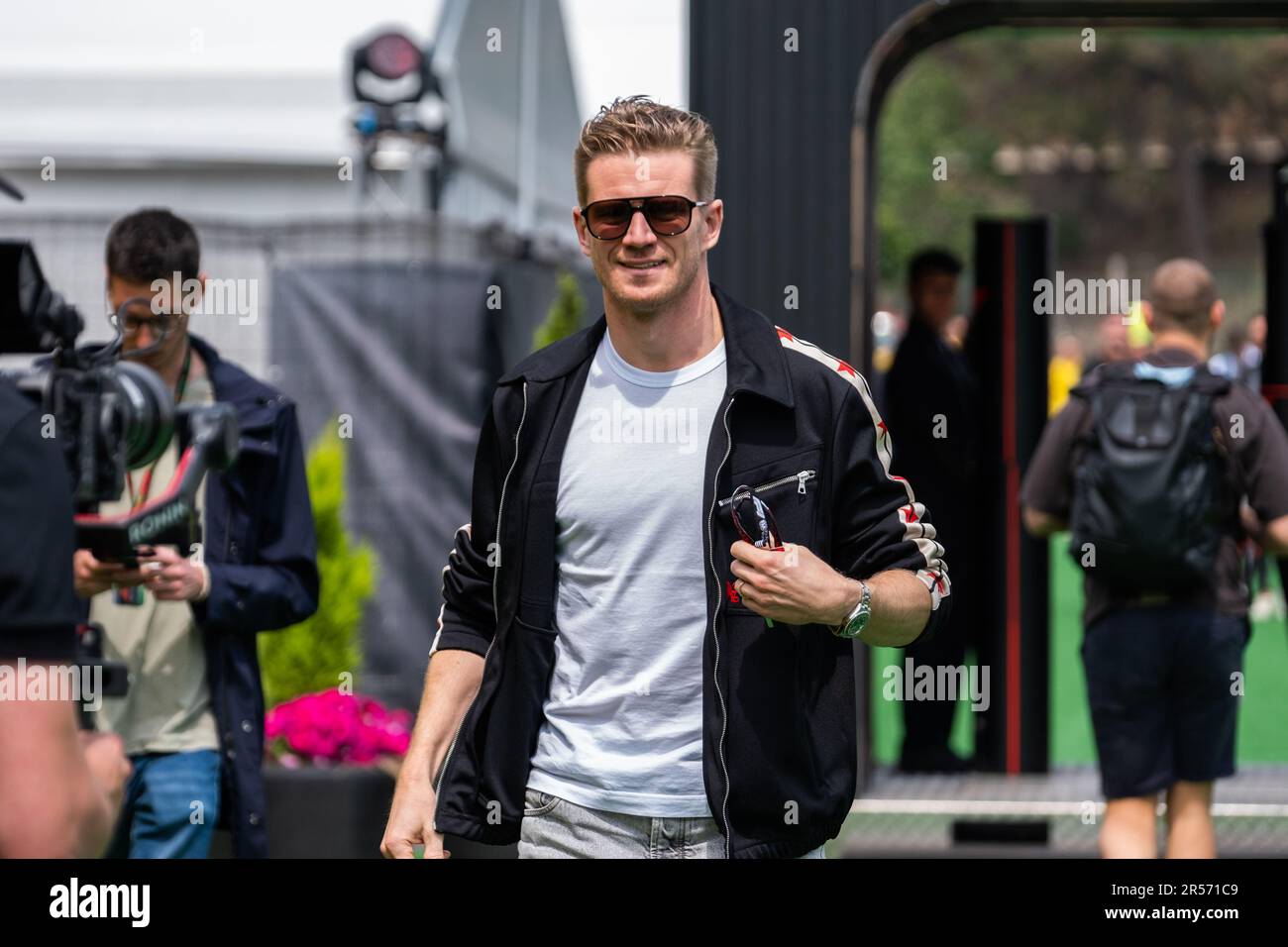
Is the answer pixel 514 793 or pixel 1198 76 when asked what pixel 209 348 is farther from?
pixel 1198 76

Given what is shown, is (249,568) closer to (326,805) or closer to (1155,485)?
(326,805)

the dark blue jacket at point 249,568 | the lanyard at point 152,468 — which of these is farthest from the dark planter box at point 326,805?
the lanyard at point 152,468

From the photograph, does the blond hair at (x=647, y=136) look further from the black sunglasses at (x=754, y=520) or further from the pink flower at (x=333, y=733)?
the pink flower at (x=333, y=733)

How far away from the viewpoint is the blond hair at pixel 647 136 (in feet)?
10.0

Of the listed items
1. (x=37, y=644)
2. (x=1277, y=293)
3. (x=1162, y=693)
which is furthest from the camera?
(x=1277, y=293)

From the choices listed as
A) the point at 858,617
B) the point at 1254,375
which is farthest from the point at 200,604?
the point at 1254,375

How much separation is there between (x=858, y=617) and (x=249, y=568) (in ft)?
6.18

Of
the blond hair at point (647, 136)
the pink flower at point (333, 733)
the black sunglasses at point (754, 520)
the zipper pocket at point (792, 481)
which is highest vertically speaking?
the blond hair at point (647, 136)

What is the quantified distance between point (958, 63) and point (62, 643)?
156 ft

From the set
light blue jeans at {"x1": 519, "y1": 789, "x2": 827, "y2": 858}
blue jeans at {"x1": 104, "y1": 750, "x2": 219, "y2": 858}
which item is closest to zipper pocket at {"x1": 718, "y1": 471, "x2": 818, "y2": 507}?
light blue jeans at {"x1": 519, "y1": 789, "x2": 827, "y2": 858}

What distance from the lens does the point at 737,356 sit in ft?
10.1

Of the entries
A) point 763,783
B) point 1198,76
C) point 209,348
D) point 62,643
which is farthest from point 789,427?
point 1198,76

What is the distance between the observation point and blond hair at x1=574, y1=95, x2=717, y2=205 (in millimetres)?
3049

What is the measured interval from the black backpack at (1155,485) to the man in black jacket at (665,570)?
202cm
